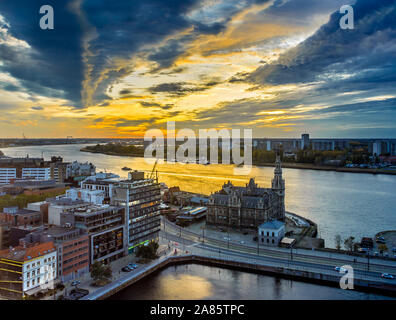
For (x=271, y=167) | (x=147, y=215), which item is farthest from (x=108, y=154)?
(x=147, y=215)

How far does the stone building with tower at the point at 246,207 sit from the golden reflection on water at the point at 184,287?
18.4 ft

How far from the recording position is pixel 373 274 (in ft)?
39.2

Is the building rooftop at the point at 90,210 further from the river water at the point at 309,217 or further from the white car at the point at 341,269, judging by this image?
the white car at the point at 341,269

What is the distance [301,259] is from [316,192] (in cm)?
1864

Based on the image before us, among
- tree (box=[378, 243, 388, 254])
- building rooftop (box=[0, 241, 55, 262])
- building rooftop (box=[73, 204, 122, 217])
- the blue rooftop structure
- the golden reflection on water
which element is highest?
building rooftop (box=[73, 204, 122, 217])

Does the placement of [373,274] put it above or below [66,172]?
below

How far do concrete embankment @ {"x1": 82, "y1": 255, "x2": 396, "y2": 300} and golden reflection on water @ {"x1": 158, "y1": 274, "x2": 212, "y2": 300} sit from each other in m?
0.92

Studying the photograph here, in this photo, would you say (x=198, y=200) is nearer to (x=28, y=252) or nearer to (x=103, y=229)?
(x=103, y=229)

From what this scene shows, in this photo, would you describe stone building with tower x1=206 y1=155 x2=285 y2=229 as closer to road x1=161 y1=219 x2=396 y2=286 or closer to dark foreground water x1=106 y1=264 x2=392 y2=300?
road x1=161 y1=219 x2=396 y2=286

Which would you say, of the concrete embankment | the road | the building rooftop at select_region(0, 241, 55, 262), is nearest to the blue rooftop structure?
the road

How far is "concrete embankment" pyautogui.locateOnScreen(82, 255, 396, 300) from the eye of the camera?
1121 centimetres
